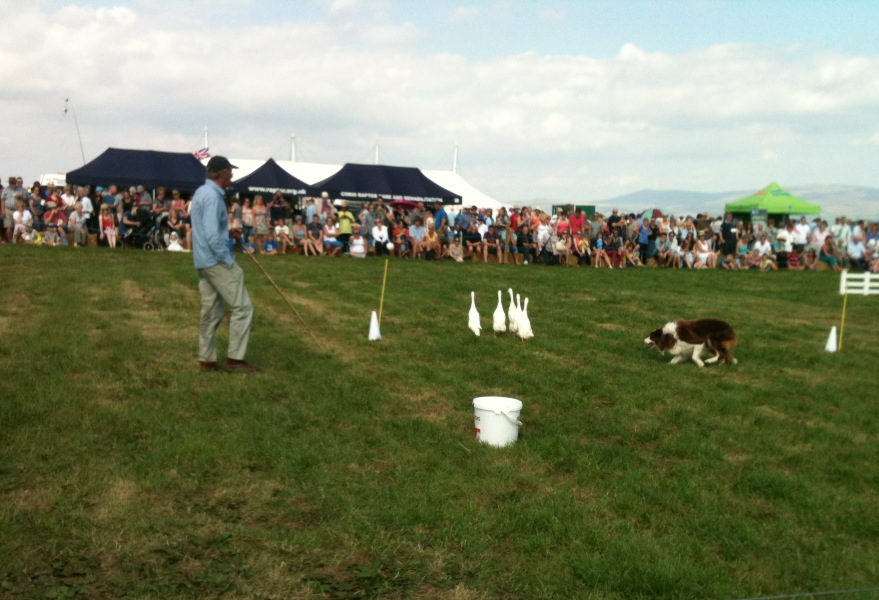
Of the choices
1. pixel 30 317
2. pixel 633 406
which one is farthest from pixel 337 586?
pixel 30 317

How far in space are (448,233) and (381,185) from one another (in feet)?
18.6

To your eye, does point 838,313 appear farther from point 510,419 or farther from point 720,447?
point 510,419

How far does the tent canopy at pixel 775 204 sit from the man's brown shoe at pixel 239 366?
2971 centimetres

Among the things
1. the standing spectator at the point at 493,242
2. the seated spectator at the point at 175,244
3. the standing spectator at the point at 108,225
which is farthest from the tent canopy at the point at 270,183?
the standing spectator at the point at 493,242

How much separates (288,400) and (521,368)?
9.44 feet

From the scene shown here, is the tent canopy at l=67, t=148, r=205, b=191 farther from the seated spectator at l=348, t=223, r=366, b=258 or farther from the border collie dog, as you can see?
the border collie dog

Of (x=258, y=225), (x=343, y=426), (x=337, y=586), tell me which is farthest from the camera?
(x=258, y=225)

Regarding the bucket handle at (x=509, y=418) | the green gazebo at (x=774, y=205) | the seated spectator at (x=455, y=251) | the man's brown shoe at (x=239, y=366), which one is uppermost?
the green gazebo at (x=774, y=205)

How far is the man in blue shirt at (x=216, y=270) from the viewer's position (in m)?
7.95

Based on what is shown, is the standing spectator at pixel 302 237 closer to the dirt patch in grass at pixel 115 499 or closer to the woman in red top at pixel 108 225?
the woman in red top at pixel 108 225

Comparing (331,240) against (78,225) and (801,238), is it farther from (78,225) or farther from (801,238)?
(801,238)

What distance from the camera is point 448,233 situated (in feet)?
80.0

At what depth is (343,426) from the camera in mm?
6582

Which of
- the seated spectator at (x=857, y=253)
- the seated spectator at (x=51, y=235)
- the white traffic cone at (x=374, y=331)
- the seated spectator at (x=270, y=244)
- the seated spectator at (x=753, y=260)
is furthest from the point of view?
the seated spectator at (x=857, y=253)
